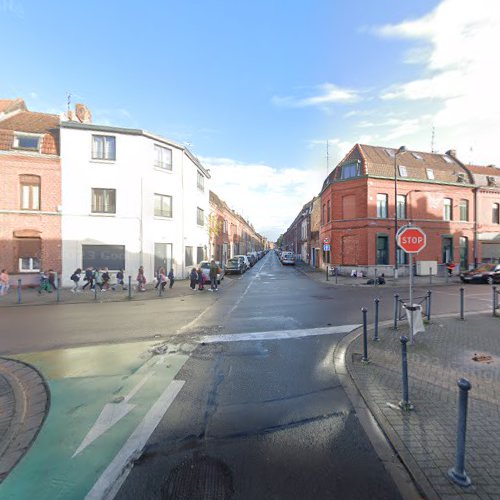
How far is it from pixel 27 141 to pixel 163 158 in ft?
26.5

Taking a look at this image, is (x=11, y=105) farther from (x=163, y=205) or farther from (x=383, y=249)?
(x=383, y=249)

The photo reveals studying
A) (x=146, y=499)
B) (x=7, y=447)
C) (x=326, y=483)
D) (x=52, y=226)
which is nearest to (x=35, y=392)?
(x=7, y=447)

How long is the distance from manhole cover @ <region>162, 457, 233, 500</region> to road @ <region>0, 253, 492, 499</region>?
0.01 meters

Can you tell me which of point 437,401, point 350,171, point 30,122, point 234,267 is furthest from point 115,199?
point 350,171

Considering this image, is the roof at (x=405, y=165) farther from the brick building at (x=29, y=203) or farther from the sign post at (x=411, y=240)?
the brick building at (x=29, y=203)

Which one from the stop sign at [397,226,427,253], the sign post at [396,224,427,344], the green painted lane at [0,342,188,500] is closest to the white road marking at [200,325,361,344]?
the green painted lane at [0,342,188,500]

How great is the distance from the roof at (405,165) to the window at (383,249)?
543cm

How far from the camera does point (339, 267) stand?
2502 centimetres

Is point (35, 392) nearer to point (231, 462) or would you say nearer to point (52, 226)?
point (231, 462)

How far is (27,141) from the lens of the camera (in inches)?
664

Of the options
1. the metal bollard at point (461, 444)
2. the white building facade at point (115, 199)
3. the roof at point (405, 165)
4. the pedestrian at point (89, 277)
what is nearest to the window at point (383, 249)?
the roof at point (405, 165)

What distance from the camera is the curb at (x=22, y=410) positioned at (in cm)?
305

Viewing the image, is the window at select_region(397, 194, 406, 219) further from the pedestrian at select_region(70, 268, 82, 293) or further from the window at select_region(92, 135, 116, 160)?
the pedestrian at select_region(70, 268, 82, 293)

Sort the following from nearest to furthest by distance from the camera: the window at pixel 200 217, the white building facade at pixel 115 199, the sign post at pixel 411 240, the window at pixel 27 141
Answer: the sign post at pixel 411 240
the window at pixel 27 141
the white building facade at pixel 115 199
the window at pixel 200 217
